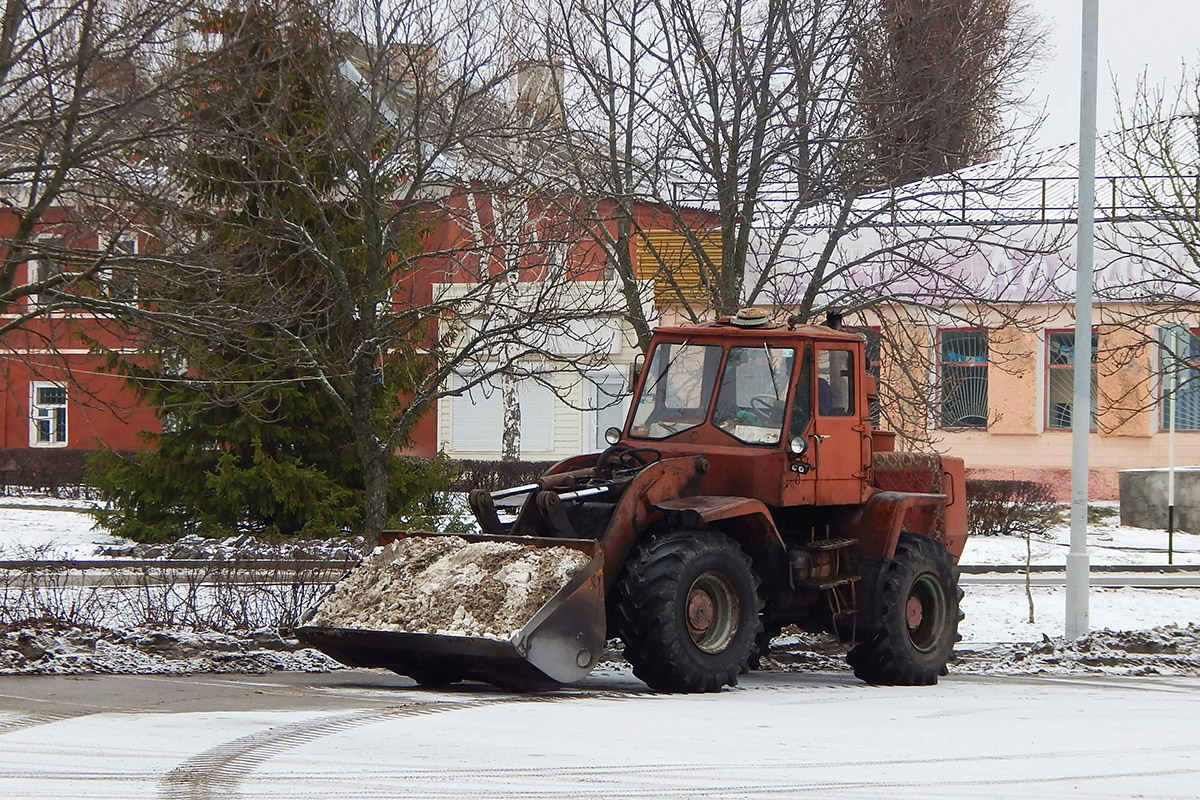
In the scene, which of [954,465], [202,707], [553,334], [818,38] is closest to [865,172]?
[818,38]

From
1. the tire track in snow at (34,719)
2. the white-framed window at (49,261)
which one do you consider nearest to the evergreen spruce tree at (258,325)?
the white-framed window at (49,261)

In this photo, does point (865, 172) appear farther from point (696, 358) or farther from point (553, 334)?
point (696, 358)

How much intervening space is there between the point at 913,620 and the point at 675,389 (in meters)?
2.84

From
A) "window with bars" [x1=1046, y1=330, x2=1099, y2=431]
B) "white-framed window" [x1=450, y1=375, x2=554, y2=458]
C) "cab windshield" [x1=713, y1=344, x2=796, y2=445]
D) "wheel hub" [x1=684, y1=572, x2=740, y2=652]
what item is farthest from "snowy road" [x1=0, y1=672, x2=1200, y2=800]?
"white-framed window" [x1=450, y1=375, x2=554, y2=458]

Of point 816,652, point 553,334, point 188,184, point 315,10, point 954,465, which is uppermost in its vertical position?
point 315,10

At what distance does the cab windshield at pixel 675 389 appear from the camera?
12.8 meters

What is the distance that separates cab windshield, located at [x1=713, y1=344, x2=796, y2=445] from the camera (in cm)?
1266

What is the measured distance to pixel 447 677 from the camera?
11828 mm

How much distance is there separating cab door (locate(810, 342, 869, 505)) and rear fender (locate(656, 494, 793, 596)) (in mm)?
623

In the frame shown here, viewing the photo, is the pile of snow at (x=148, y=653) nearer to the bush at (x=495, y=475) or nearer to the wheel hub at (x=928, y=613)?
the wheel hub at (x=928, y=613)

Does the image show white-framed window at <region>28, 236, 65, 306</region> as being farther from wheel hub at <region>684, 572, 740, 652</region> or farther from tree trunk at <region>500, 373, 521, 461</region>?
tree trunk at <region>500, 373, 521, 461</region>

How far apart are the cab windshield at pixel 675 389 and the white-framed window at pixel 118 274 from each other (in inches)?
194

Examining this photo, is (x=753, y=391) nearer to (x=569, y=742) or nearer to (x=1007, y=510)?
(x=569, y=742)

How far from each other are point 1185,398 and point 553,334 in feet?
72.4
